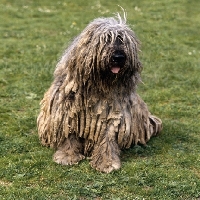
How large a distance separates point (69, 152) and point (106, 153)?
46 centimetres

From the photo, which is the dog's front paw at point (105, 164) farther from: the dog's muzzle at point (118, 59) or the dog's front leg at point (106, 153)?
the dog's muzzle at point (118, 59)

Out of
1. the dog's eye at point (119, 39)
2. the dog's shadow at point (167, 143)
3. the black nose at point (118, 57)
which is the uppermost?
the dog's eye at point (119, 39)

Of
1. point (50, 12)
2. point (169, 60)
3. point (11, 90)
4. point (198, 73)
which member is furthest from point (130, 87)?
point (50, 12)

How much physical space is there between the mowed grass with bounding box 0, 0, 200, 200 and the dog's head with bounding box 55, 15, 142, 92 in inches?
43.6

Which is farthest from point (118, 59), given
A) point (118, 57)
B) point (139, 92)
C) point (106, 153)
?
point (139, 92)

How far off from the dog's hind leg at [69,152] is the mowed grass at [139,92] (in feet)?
0.30

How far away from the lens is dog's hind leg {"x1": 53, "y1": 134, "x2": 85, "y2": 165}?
19.8 feet

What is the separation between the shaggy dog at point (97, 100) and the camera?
556 centimetres

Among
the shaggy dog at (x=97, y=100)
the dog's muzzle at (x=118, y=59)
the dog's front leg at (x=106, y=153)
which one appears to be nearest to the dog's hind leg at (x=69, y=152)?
the shaggy dog at (x=97, y=100)

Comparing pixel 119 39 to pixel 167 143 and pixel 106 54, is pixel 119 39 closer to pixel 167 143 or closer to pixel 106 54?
pixel 106 54

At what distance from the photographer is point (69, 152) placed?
20.0 ft

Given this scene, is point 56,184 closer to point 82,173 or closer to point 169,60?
point 82,173

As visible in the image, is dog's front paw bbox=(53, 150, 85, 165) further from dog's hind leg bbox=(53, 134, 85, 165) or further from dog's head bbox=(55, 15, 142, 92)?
dog's head bbox=(55, 15, 142, 92)

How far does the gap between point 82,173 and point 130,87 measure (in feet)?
3.69
